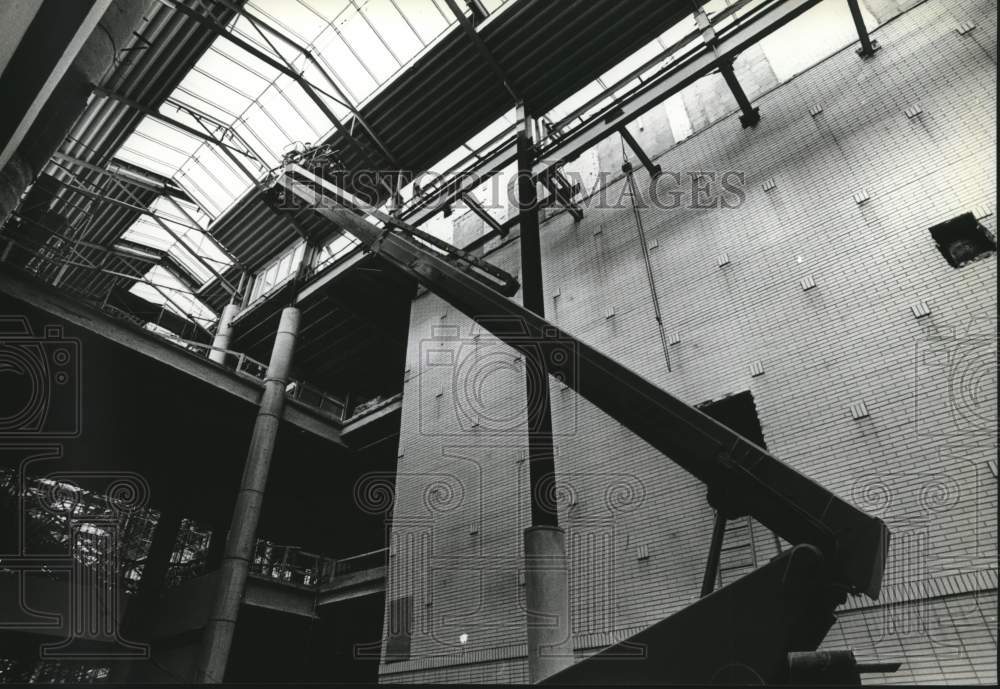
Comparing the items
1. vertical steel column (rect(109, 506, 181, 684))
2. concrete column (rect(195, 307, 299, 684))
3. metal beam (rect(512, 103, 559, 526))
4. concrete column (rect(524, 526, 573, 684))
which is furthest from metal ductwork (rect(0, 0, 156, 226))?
vertical steel column (rect(109, 506, 181, 684))

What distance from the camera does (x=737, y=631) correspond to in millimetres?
4473

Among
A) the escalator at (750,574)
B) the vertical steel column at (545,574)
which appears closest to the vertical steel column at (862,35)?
the vertical steel column at (545,574)

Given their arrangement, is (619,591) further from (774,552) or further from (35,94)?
(35,94)

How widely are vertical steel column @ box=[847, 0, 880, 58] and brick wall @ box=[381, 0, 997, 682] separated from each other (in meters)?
0.16

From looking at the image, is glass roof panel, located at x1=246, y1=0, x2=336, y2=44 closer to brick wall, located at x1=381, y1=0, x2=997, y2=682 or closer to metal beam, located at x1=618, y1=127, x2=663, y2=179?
metal beam, located at x1=618, y1=127, x2=663, y2=179

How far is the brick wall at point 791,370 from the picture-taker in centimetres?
741

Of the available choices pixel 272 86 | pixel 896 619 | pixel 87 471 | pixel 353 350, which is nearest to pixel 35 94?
pixel 896 619

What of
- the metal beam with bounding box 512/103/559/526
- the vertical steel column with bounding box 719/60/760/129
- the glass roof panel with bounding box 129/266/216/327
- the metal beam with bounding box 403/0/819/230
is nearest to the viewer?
the metal beam with bounding box 512/103/559/526

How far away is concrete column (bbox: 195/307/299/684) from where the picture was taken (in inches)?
524

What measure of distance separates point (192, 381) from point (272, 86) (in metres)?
9.04

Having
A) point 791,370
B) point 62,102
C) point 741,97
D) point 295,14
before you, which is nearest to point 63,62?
point 62,102

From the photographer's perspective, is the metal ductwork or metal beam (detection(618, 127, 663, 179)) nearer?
the metal ductwork

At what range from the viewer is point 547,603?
7961 millimetres

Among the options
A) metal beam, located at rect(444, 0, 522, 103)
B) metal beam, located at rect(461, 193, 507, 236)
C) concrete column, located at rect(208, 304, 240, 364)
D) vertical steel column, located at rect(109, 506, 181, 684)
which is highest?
metal beam, located at rect(444, 0, 522, 103)
